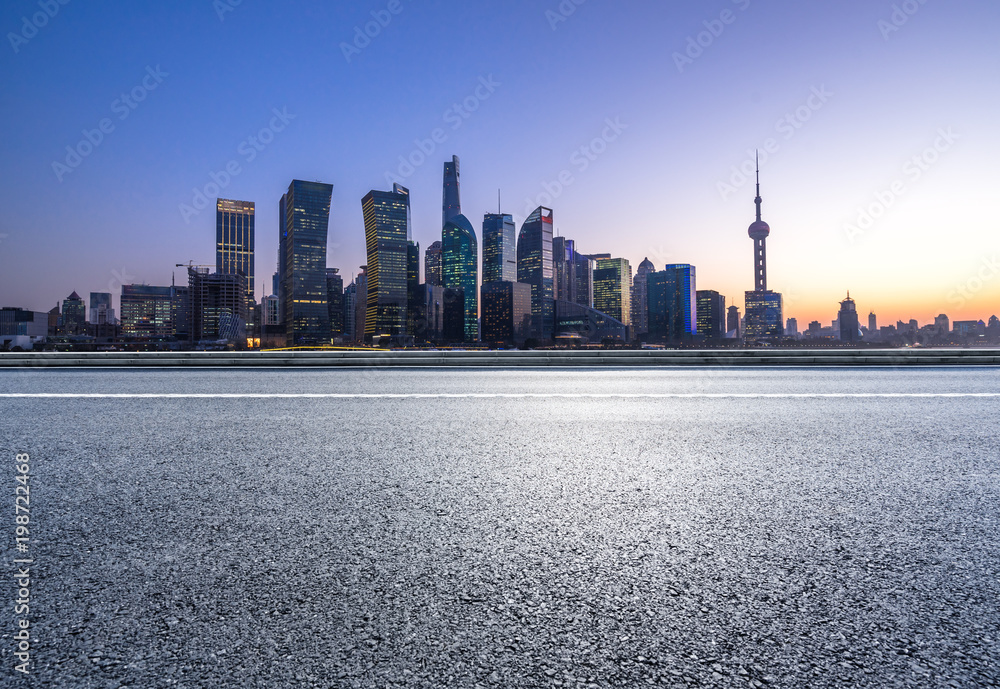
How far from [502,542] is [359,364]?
12.5 m

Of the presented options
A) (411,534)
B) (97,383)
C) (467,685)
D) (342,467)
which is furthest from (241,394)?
(467,685)

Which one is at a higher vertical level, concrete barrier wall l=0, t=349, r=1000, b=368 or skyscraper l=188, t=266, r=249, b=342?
skyscraper l=188, t=266, r=249, b=342

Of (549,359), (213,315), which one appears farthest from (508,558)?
(213,315)

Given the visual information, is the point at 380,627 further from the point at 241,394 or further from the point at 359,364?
the point at 359,364

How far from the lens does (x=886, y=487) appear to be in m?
2.69

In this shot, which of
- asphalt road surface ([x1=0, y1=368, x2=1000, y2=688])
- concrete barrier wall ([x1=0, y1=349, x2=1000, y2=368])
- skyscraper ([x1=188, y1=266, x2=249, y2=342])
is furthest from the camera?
skyscraper ([x1=188, y1=266, x2=249, y2=342])

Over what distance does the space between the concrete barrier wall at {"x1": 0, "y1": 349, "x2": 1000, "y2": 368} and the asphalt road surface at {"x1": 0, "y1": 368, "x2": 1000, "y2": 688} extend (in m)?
9.62

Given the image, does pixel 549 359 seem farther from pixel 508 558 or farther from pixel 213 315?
pixel 213 315

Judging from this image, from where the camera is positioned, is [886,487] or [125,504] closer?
[125,504]

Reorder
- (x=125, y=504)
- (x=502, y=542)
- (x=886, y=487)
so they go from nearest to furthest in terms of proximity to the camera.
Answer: (x=502, y=542) → (x=125, y=504) → (x=886, y=487)

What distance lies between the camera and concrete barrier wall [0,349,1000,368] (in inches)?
518

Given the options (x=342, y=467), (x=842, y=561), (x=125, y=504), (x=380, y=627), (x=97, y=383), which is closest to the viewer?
(x=380, y=627)

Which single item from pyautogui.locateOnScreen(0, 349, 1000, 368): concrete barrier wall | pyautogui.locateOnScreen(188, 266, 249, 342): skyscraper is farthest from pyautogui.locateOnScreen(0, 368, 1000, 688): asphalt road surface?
pyautogui.locateOnScreen(188, 266, 249, 342): skyscraper

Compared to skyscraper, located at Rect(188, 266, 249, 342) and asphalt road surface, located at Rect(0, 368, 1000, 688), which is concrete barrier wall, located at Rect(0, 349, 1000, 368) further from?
skyscraper, located at Rect(188, 266, 249, 342)
